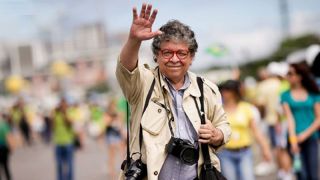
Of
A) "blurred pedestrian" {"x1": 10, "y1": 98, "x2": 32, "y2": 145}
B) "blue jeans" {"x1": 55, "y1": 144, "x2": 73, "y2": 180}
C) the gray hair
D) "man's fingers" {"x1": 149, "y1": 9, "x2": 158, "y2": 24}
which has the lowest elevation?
"blurred pedestrian" {"x1": 10, "y1": 98, "x2": 32, "y2": 145}

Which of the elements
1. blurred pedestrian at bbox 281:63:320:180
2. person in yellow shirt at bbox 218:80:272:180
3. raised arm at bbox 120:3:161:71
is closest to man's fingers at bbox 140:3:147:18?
raised arm at bbox 120:3:161:71

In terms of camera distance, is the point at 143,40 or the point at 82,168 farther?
the point at 82,168

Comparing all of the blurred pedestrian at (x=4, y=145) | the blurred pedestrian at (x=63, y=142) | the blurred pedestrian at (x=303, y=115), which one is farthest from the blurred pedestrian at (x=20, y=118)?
the blurred pedestrian at (x=303, y=115)

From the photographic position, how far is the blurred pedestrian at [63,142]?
9734mm

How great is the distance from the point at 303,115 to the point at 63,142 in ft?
15.8

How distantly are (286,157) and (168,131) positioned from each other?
530cm

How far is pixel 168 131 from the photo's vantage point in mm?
3043

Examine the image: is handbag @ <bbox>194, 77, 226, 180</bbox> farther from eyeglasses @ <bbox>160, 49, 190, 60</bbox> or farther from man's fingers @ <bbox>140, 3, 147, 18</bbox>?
man's fingers @ <bbox>140, 3, 147, 18</bbox>

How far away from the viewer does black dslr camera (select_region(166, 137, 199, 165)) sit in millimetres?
2969

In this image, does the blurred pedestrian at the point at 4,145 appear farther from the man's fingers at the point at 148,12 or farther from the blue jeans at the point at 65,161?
the man's fingers at the point at 148,12

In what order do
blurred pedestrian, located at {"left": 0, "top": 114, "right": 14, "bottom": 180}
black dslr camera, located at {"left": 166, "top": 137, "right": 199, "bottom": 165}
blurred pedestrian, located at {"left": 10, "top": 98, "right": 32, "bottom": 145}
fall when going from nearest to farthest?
black dslr camera, located at {"left": 166, "top": 137, "right": 199, "bottom": 165}, blurred pedestrian, located at {"left": 0, "top": 114, "right": 14, "bottom": 180}, blurred pedestrian, located at {"left": 10, "top": 98, "right": 32, "bottom": 145}

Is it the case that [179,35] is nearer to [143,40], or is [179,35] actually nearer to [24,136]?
[143,40]

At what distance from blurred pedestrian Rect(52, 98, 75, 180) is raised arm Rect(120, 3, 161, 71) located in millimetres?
7036

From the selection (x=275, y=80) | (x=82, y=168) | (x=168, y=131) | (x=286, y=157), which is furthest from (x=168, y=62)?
(x=82, y=168)
